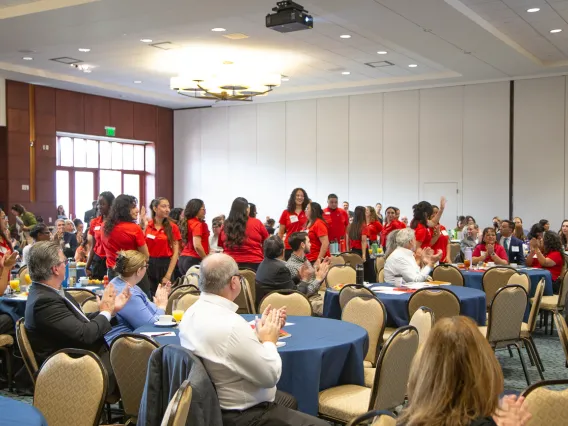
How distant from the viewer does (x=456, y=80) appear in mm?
16094

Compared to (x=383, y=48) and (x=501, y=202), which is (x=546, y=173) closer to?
(x=501, y=202)

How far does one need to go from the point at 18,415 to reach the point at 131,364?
1.12 meters

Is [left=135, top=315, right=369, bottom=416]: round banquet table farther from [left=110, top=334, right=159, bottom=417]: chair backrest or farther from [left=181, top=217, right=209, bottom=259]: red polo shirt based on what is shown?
[left=181, top=217, right=209, bottom=259]: red polo shirt

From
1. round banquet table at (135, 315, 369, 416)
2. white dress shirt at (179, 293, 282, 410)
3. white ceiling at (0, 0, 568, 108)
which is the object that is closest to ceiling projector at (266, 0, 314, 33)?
white ceiling at (0, 0, 568, 108)

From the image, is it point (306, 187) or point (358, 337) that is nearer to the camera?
point (358, 337)

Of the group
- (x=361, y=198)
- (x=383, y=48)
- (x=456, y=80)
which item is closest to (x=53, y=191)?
(x=361, y=198)

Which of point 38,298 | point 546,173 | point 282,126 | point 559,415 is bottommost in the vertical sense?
point 559,415

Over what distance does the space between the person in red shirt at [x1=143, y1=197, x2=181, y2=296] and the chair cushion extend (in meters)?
4.21

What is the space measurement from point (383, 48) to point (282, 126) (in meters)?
6.59

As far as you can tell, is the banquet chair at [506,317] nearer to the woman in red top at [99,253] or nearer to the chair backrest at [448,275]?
the chair backrest at [448,275]

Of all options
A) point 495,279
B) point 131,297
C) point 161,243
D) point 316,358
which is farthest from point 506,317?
point 161,243

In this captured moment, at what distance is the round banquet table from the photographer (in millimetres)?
4020

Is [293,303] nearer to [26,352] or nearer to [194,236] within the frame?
[26,352]

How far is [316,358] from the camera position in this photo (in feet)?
13.3
